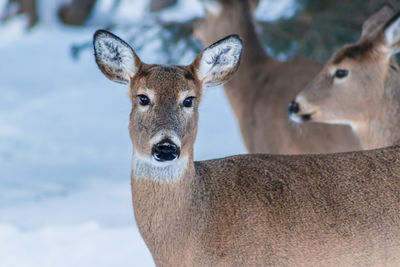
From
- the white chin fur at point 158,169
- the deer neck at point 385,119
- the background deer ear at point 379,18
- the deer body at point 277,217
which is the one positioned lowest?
the deer body at point 277,217

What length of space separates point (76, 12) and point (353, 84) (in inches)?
509

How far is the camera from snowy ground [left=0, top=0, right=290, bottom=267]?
7.29m

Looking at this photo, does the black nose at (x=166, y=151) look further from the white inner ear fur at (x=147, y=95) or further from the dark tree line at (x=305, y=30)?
the dark tree line at (x=305, y=30)

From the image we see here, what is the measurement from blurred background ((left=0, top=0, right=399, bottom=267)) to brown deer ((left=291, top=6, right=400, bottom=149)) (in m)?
1.47

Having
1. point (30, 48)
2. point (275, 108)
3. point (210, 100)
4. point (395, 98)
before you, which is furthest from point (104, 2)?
point (395, 98)

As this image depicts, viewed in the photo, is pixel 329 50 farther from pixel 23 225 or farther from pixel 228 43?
pixel 228 43

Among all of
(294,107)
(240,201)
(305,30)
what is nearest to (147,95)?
(240,201)

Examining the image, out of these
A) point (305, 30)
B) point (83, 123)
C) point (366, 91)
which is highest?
point (83, 123)

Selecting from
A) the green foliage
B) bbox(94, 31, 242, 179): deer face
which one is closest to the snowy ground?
bbox(94, 31, 242, 179): deer face

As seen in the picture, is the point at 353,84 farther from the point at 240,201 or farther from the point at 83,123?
the point at 83,123

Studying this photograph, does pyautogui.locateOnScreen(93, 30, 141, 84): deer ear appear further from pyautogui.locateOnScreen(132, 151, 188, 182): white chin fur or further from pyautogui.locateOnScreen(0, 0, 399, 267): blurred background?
pyautogui.locateOnScreen(0, 0, 399, 267): blurred background

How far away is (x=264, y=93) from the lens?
8.47m

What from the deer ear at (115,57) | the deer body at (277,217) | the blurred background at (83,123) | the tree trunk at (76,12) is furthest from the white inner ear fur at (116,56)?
the tree trunk at (76,12)

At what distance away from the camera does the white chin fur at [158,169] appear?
4.71 m
